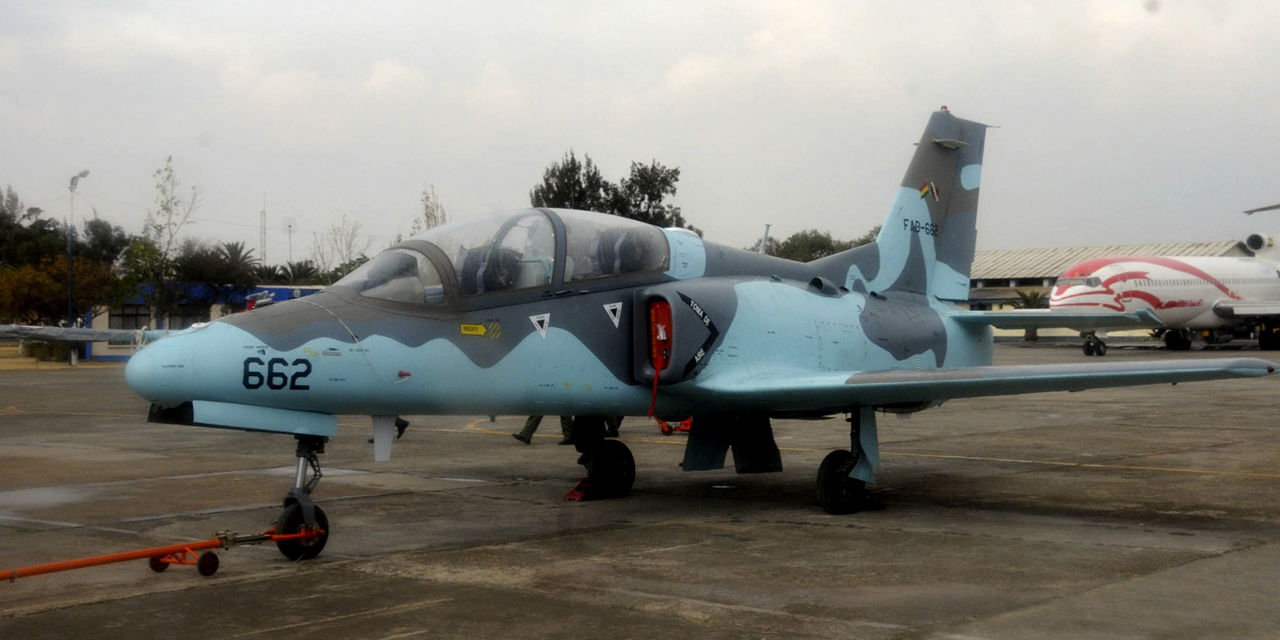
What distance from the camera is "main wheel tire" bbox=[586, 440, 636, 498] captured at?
10.8 meters

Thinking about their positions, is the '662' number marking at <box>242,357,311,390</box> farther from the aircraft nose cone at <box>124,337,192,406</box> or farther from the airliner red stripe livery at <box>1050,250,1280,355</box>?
the airliner red stripe livery at <box>1050,250,1280,355</box>

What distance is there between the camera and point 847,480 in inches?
386

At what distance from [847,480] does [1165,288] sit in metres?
35.3

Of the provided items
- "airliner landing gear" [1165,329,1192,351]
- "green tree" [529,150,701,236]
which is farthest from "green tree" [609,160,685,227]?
"airliner landing gear" [1165,329,1192,351]

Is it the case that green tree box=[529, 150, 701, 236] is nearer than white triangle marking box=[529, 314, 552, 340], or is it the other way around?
white triangle marking box=[529, 314, 552, 340]

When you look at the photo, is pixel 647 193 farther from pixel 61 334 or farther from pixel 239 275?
pixel 61 334

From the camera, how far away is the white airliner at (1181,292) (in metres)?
40.5

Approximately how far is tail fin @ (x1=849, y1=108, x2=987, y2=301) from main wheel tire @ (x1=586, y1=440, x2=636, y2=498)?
337cm

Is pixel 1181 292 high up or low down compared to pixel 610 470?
up

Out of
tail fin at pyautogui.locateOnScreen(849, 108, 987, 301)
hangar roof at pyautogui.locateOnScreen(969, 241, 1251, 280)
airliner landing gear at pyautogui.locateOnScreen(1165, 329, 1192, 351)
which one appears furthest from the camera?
hangar roof at pyautogui.locateOnScreen(969, 241, 1251, 280)

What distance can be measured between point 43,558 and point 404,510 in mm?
3034

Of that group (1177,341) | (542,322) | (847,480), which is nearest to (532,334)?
(542,322)

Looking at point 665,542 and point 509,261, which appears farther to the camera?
point 509,261

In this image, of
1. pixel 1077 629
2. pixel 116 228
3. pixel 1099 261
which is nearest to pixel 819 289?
pixel 1077 629
